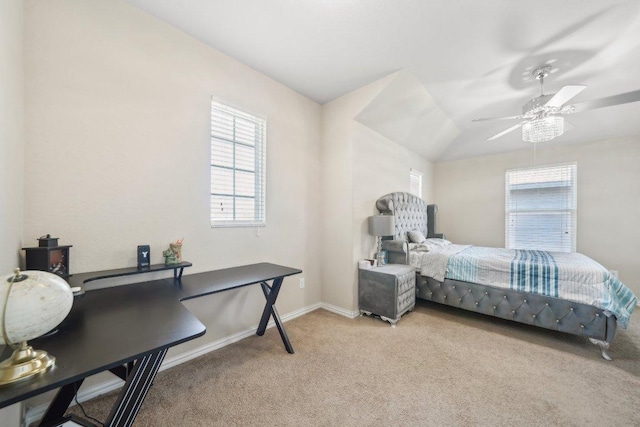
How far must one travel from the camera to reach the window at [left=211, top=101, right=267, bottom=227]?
2.32 metres

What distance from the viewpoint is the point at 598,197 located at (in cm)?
385

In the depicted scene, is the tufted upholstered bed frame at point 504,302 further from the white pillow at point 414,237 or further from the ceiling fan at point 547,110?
the ceiling fan at point 547,110

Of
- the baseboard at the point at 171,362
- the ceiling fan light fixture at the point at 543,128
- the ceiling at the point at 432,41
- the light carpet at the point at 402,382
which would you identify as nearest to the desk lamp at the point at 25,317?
the light carpet at the point at 402,382

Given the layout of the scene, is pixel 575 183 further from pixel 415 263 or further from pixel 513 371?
pixel 513 371

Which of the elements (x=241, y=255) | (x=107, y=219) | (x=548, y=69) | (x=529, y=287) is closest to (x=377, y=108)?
(x=548, y=69)

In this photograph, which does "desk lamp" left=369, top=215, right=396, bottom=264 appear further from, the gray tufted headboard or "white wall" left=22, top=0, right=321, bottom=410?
"white wall" left=22, top=0, right=321, bottom=410

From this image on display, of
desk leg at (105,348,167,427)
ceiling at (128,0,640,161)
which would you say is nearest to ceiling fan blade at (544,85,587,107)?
ceiling at (128,0,640,161)

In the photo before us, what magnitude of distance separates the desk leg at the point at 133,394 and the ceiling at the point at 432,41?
238 centimetres

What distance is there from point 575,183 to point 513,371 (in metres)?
3.80

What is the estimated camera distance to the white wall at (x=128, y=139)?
151 centimetres

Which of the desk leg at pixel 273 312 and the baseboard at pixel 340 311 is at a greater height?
the desk leg at pixel 273 312

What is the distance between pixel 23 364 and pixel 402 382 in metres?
2.08

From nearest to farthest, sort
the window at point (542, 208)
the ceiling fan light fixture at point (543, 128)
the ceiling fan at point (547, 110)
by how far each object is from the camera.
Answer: the ceiling fan at point (547, 110) → the ceiling fan light fixture at point (543, 128) → the window at point (542, 208)

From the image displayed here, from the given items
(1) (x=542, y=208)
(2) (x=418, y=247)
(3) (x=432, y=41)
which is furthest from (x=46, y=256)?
(1) (x=542, y=208)
